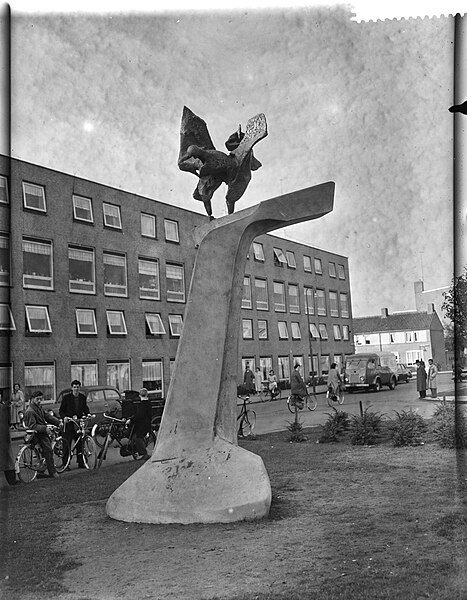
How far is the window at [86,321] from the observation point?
2370 centimetres

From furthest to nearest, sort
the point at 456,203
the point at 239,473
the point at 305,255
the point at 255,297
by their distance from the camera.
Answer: the point at 305,255 < the point at 255,297 < the point at 239,473 < the point at 456,203

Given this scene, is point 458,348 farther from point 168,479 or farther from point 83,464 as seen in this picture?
point 83,464

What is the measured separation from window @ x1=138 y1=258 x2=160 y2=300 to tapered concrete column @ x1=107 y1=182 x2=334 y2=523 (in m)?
19.8

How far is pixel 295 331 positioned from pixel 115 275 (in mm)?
15040

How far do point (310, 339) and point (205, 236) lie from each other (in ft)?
104

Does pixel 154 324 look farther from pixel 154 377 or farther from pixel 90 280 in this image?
pixel 90 280

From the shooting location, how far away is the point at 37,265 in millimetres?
22531

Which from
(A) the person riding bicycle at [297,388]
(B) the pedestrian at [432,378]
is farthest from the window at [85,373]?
(B) the pedestrian at [432,378]

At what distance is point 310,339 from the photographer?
37.9m

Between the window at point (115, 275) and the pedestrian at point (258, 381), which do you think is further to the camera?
the pedestrian at point (258, 381)

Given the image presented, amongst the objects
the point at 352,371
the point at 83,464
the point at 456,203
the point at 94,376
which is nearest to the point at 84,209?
the point at 94,376

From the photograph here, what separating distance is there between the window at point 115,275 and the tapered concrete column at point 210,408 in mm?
18621

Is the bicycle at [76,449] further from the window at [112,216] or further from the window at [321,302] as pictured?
the window at [321,302]

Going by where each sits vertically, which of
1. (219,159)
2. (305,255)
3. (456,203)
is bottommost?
(456,203)
